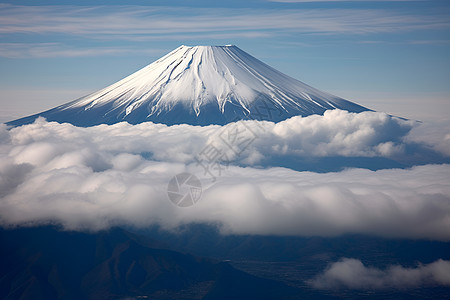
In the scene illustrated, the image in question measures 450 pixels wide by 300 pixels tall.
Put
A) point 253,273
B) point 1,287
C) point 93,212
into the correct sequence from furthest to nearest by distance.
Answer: point 93,212, point 253,273, point 1,287

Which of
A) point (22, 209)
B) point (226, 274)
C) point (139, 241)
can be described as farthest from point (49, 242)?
point (226, 274)

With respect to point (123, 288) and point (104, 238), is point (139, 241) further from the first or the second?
point (123, 288)

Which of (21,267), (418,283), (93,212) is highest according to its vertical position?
(93,212)

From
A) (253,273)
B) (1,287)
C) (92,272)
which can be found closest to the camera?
(1,287)

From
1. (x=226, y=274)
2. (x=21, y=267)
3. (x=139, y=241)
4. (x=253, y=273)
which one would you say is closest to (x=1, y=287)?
(x=21, y=267)

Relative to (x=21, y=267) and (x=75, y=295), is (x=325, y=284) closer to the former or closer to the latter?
(x=75, y=295)

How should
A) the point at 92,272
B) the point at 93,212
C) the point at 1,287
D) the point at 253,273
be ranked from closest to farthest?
the point at 1,287, the point at 92,272, the point at 253,273, the point at 93,212

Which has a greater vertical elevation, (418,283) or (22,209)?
(22,209)

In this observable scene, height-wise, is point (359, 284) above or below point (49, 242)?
below

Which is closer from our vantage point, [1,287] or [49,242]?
[1,287]
